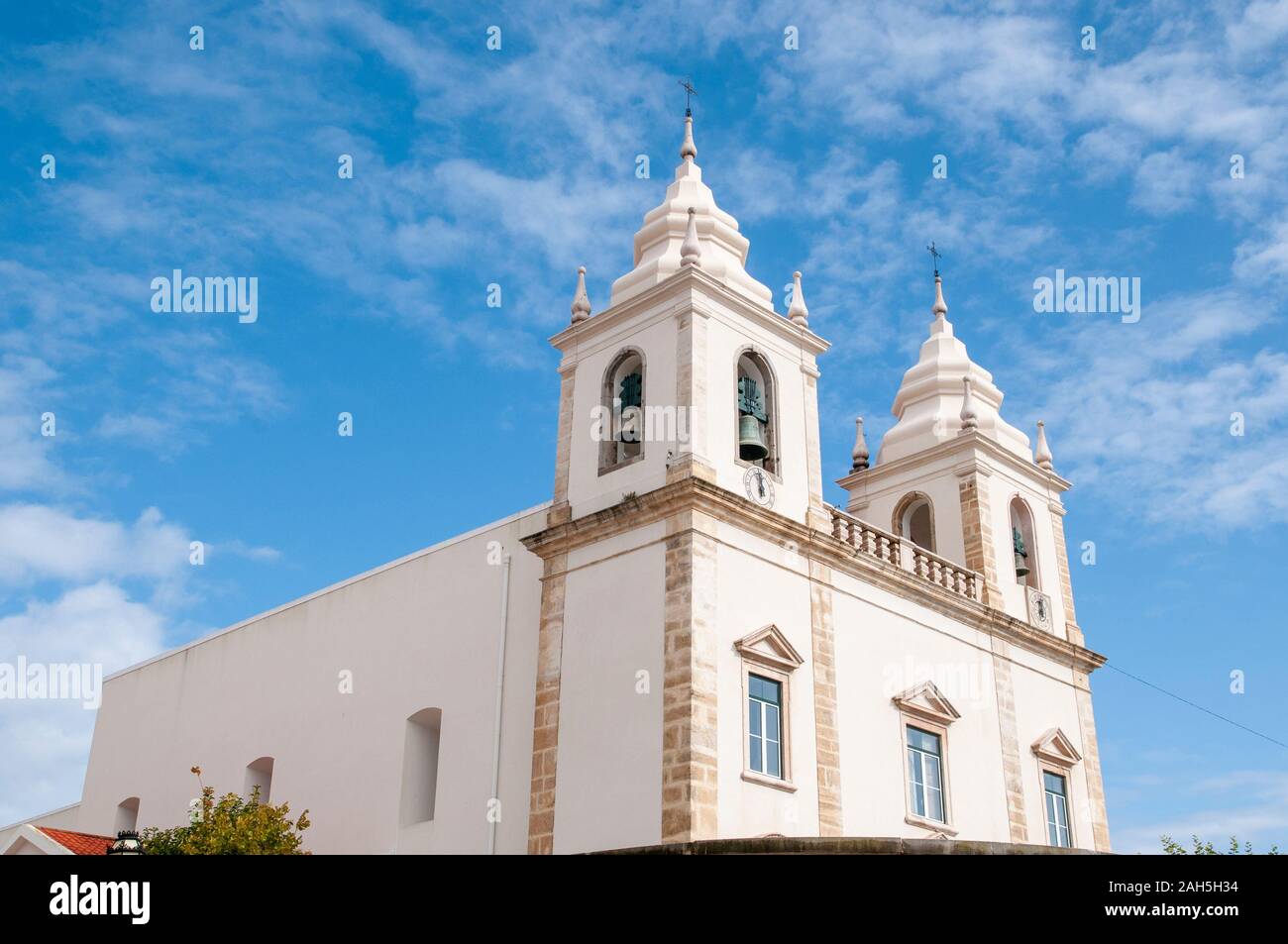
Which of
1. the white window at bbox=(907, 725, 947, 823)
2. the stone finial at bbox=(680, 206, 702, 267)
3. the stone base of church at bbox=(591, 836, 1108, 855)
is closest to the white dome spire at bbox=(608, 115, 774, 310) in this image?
the stone finial at bbox=(680, 206, 702, 267)

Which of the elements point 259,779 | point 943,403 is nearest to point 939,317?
point 943,403

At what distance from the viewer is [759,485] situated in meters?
19.1

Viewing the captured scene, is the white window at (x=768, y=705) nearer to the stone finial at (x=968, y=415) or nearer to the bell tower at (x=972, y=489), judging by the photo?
the bell tower at (x=972, y=489)

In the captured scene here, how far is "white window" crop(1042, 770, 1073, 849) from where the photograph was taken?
73.6 feet

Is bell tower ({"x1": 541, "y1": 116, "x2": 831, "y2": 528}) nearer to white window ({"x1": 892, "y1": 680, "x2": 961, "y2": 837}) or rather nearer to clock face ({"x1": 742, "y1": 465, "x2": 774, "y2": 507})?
clock face ({"x1": 742, "y1": 465, "x2": 774, "y2": 507})

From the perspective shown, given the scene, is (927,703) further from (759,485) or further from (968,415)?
(968,415)

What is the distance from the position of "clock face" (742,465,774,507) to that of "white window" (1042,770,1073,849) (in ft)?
25.0

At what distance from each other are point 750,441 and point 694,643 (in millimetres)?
3671

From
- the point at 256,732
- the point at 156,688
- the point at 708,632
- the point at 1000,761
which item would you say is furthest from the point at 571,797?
the point at 156,688

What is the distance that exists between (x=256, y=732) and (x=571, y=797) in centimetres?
926

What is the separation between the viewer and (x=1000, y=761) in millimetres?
21547

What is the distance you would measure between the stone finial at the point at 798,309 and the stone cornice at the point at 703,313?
26 cm
